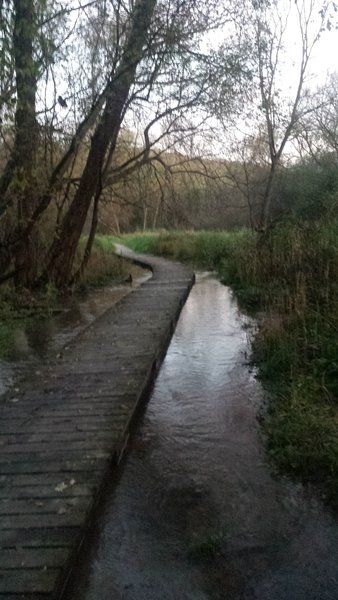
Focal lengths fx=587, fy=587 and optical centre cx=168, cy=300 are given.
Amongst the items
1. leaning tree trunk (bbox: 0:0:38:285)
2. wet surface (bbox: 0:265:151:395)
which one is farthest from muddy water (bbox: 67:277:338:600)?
leaning tree trunk (bbox: 0:0:38:285)

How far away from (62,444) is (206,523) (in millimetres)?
1219

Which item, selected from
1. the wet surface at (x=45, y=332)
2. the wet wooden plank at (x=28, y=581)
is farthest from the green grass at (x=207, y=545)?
the wet surface at (x=45, y=332)

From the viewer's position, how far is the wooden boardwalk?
2.90m

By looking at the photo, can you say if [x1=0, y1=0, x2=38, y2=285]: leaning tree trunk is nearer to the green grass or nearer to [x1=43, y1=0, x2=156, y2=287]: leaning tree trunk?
[x1=43, y1=0, x2=156, y2=287]: leaning tree trunk

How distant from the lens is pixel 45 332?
9875 millimetres

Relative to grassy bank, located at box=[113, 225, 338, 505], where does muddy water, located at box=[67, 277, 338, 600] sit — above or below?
below

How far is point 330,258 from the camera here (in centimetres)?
852

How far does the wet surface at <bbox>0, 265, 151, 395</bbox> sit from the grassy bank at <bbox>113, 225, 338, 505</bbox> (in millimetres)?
2906

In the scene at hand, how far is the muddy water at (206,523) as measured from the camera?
3.13m

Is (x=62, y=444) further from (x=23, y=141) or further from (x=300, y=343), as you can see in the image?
(x=23, y=141)

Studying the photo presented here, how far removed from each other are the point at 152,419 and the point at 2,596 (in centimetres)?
302

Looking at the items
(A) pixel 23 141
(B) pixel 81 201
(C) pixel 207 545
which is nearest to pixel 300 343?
(C) pixel 207 545

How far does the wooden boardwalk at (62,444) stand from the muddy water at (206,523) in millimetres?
265

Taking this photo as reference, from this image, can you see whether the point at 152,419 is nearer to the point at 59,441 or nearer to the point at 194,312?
the point at 59,441
